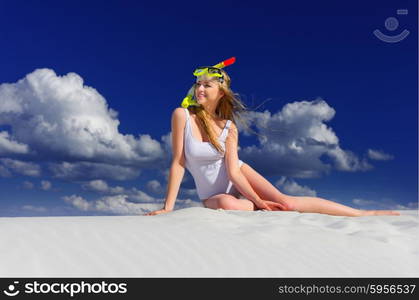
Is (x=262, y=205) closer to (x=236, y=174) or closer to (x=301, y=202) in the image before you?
(x=236, y=174)

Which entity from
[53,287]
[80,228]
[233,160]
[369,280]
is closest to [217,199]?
[233,160]

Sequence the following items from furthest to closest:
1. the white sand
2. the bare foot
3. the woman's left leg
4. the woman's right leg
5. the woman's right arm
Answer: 1. the woman's left leg
2. the bare foot
3. the woman's right arm
4. the woman's right leg
5. the white sand

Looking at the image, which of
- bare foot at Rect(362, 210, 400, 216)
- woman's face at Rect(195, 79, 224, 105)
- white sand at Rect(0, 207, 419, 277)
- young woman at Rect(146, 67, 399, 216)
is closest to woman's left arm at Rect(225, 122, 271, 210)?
young woman at Rect(146, 67, 399, 216)

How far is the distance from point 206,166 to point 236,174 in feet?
1.21

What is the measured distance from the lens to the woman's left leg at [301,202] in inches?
201

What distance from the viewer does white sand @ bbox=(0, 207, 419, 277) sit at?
2.38 meters

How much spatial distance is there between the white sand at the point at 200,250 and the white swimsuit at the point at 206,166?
5.10 ft

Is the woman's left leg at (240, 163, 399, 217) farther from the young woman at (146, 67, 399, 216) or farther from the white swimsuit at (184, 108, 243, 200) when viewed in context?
the white swimsuit at (184, 108, 243, 200)

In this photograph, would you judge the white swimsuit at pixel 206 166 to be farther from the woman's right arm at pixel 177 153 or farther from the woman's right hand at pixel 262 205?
the woman's right hand at pixel 262 205

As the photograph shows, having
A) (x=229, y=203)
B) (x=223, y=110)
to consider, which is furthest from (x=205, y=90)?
(x=229, y=203)

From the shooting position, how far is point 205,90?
5.18 metres

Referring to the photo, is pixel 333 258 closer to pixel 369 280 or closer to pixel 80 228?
pixel 369 280

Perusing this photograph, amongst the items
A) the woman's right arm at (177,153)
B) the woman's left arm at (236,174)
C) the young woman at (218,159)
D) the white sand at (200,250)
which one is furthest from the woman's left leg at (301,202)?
the white sand at (200,250)

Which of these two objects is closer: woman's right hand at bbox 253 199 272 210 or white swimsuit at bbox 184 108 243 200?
woman's right hand at bbox 253 199 272 210
